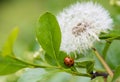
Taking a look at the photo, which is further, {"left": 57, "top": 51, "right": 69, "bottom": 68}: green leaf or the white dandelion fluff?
the white dandelion fluff

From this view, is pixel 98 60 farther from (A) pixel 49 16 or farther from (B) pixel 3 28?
(B) pixel 3 28

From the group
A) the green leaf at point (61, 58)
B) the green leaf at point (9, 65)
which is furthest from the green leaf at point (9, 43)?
the green leaf at point (61, 58)

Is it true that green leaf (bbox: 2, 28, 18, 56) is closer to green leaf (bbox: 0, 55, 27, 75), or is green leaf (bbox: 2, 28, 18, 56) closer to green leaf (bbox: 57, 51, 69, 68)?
green leaf (bbox: 0, 55, 27, 75)

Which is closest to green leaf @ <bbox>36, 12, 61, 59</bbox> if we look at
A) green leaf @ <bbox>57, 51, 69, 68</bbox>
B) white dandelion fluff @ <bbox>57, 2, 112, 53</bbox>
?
green leaf @ <bbox>57, 51, 69, 68</bbox>

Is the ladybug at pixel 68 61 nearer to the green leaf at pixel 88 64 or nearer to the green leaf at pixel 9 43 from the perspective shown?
the green leaf at pixel 88 64

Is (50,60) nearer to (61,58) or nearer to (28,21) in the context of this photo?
(61,58)

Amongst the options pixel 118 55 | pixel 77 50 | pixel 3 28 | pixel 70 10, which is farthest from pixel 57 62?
pixel 3 28
